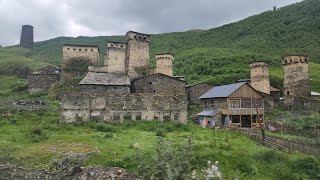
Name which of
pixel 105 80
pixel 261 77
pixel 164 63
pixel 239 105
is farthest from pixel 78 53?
pixel 261 77

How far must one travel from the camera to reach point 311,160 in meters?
22.5

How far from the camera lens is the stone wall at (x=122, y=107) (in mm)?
31681

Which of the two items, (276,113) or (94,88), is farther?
(276,113)

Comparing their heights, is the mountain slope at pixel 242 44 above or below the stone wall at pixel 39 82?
above

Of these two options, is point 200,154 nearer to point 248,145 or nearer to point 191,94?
point 248,145

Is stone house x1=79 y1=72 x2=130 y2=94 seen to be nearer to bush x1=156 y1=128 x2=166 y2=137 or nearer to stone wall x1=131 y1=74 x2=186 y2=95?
stone wall x1=131 y1=74 x2=186 y2=95

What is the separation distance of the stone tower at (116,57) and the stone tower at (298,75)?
24.1m

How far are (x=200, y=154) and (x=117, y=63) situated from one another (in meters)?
29.5

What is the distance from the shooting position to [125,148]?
21.8m

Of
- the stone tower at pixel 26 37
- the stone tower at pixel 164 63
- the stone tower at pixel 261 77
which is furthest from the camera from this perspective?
the stone tower at pixel 26 37

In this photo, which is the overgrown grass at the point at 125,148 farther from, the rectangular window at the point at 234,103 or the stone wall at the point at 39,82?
the stone wall at the point at 39,82

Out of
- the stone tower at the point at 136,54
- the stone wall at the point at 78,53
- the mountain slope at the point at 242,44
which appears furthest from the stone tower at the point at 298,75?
the stone wall at the point at 78,53

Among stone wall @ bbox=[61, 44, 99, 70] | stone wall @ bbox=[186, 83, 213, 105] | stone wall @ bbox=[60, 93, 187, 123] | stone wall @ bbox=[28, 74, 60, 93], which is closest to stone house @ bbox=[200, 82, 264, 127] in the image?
stone wall @ bbox=[60, 93, 187, 123]

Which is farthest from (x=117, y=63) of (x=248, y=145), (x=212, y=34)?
(x=212, y=34)
